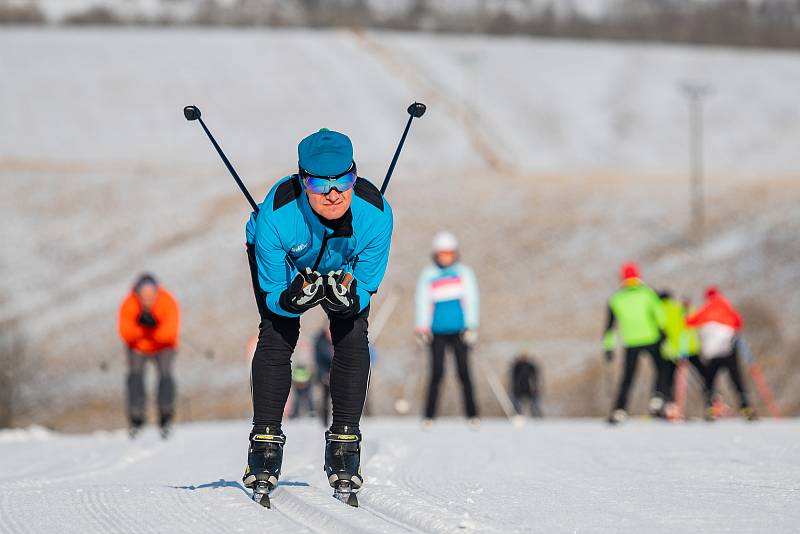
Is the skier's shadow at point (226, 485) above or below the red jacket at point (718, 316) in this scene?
below

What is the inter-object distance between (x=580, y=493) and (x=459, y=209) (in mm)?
47296

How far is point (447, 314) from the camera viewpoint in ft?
45.1

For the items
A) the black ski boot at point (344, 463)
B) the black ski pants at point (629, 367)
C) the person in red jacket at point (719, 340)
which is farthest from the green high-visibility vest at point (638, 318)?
the black ski boot at point (344, 463)

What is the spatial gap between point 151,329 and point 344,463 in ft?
25.5

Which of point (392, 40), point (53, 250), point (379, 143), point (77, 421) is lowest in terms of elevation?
point (77, 421)

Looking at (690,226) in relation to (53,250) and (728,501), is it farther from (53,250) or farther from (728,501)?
(728,501)

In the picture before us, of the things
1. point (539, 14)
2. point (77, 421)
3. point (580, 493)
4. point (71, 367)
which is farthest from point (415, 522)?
point (539, 14)

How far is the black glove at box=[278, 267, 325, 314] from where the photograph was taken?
19.2 ft

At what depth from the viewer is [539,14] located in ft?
342

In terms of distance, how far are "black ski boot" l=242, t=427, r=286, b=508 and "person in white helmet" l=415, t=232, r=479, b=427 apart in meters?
7.49

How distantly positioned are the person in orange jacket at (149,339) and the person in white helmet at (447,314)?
2447mm

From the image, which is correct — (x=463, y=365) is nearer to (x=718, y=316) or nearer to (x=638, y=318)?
(x=638, y=318)

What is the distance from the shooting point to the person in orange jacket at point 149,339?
44.2 ft

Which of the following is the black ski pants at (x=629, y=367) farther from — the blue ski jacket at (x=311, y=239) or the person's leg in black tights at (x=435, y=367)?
the blue ski jacket at (x=311, y=239)
